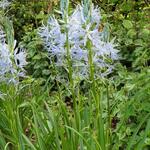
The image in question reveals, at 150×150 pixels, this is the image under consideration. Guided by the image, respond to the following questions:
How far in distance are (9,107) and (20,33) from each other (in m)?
3.58

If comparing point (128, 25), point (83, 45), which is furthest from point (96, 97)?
point (128, 25)

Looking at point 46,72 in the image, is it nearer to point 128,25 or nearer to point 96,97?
point 128,25

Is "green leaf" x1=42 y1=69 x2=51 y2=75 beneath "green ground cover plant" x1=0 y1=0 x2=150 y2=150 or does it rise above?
beneath

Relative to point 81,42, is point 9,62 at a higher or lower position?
lower

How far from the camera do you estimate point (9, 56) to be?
2863 millimetres

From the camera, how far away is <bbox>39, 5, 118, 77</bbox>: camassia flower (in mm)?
2619

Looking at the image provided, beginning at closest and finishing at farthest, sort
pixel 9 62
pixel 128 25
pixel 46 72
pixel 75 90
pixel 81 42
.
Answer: pixel 81 42 < pixel 9 62 < pixel 75 90 < pixel 128 25 < pixel 46 72

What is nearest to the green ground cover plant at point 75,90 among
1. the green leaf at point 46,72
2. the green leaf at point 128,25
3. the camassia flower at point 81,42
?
the camassia flower at point 81,42

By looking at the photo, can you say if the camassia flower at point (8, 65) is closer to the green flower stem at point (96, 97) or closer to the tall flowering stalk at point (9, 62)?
the tall flowering stalk at point (9, 62)

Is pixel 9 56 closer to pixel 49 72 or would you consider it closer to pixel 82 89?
pixel 82 89

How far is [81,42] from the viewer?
264cm

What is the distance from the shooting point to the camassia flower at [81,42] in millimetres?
2619

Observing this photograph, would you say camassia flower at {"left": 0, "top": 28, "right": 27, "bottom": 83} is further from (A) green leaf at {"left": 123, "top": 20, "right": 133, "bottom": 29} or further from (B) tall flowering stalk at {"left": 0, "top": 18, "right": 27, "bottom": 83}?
(A) green leaf at {"left": 123, "top": 20, "right": 133, "bottom": 29}

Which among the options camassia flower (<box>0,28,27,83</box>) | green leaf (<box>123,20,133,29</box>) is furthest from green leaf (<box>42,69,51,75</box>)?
camassia flower (<box>0,28,27,83</box>)
